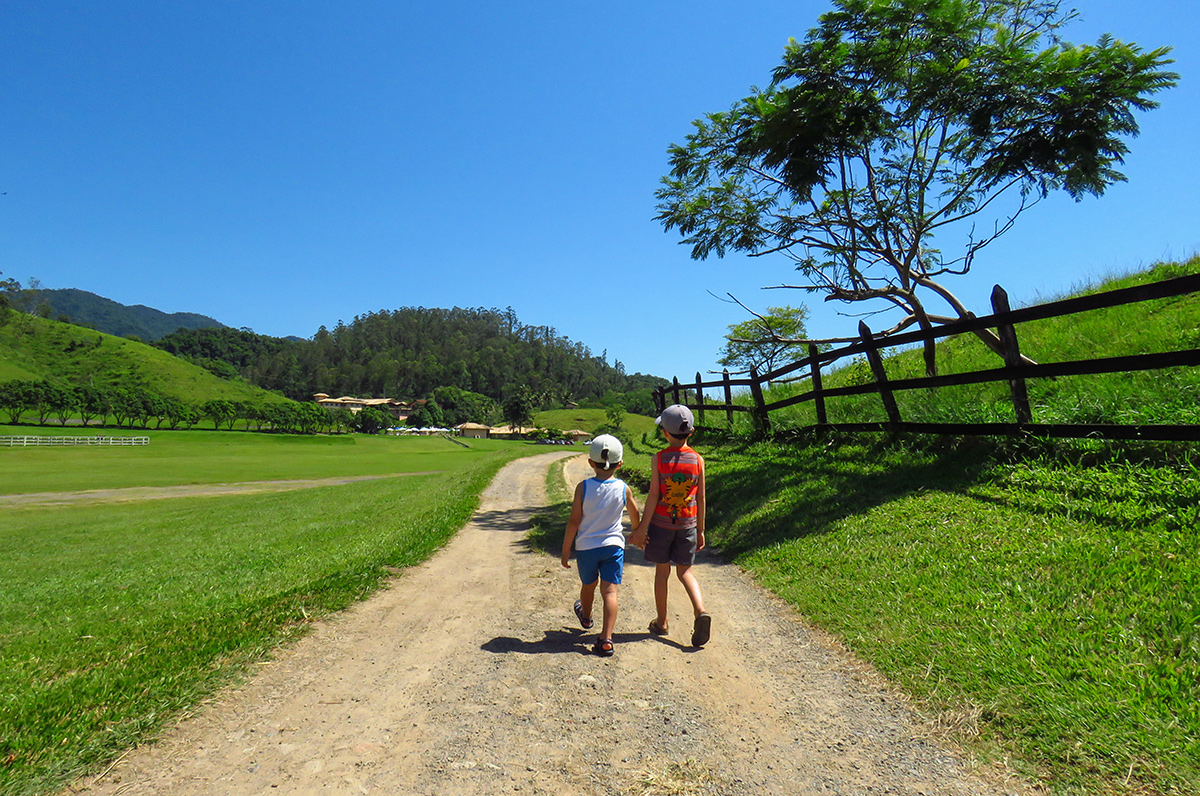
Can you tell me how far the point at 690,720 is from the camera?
3299 millimetres

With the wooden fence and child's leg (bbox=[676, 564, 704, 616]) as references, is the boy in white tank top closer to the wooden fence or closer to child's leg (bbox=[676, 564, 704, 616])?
child's leg (bbox=[676, 564, 704, 616])

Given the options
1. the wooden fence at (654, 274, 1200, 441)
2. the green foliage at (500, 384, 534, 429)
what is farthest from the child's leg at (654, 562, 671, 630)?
the green foliage at (500, 384, 534, 429)

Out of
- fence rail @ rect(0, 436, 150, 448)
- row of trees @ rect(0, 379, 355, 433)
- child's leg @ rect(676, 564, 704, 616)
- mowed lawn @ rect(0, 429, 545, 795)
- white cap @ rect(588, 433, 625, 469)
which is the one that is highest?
row of trees @ rect(0, 379, 355, 433)

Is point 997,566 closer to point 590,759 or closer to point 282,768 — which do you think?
point 590,759

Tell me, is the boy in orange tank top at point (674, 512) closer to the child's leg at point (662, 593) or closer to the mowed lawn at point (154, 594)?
the child's leg at point (662, 593)

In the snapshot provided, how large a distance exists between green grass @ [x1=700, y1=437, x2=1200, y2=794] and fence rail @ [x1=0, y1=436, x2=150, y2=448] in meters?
70.2

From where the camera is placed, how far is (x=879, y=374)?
8742mm

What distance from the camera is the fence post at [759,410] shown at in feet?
43.4

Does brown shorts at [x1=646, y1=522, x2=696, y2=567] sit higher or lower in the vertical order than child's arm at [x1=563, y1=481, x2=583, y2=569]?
lower

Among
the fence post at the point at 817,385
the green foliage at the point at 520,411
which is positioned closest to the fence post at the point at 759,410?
the fence post at the point at 817,385

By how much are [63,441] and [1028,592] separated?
265 ft

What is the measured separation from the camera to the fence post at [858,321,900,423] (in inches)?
330

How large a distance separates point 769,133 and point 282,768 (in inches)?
384

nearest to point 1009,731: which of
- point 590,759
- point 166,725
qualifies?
point 590,759
